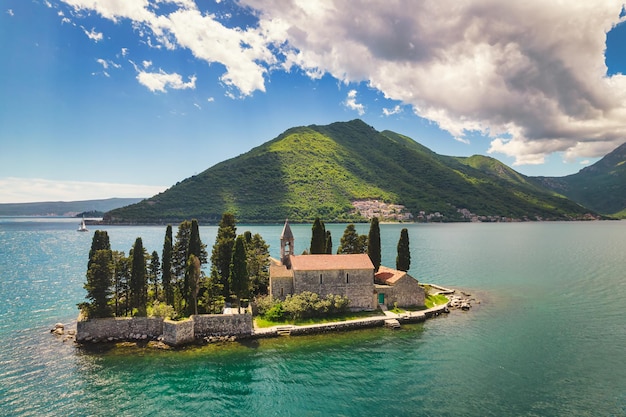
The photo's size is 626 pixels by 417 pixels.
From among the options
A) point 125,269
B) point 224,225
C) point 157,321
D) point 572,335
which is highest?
point 224,225

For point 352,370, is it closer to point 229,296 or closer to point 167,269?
point 229,296

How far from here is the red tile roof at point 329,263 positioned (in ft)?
152

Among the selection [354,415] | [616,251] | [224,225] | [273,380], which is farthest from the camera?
[616,251]

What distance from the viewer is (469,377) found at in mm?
31453

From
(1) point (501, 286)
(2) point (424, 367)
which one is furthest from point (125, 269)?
(1) point (501, 286)

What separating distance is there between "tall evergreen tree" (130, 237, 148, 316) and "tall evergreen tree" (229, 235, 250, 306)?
1063 cm

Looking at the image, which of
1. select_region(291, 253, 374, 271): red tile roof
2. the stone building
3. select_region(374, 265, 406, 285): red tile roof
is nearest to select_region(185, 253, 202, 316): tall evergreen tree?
select_region(291, 253, 374, 271): red tile roof

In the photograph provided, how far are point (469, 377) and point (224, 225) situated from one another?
38.8 metres

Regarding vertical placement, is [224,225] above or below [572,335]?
above

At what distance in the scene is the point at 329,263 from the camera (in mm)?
47281

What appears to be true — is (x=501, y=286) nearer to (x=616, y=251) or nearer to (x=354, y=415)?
(x=354, y=415)

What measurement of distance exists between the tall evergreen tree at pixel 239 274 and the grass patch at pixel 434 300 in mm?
26573

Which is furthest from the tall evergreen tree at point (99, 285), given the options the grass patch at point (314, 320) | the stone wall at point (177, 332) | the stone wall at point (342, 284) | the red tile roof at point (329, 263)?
the stone wall at point (342, 284)

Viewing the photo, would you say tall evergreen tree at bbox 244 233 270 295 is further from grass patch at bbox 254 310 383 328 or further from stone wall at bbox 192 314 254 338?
stone wall at bbox 192 314 254 338
